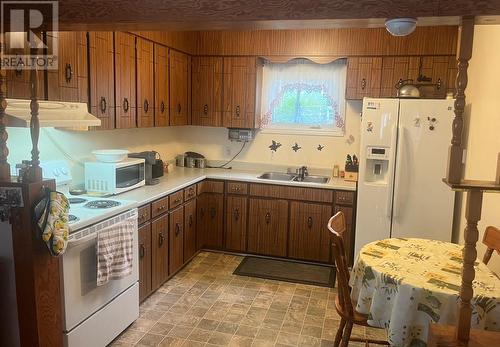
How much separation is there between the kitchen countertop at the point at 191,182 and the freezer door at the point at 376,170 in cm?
23

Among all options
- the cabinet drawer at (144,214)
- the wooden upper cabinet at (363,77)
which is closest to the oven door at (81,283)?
the cabinet drawer at (144,214)

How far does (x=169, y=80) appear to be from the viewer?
4156 mm

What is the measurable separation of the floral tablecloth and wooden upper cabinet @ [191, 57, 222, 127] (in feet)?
9.11

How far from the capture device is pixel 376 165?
381cm

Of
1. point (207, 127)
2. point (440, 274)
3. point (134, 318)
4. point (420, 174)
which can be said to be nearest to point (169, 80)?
point (207, 127)

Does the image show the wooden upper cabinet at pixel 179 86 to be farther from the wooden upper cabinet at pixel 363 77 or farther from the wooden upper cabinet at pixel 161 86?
the wooden upper cabinet at pixel 363 77

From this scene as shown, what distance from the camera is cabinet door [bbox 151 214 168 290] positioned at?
3357 millimetres

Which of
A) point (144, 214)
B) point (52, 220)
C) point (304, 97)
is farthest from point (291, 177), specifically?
point (52, 220)

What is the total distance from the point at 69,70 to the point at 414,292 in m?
2.48

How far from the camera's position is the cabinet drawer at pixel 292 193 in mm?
4078

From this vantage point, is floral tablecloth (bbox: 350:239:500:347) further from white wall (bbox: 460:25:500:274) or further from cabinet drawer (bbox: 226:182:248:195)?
cabinet drawer (bbox: 226:182:248:195)

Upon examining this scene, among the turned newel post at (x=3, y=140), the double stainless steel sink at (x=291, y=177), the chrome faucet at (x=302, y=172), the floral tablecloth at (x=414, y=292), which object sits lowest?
the floral tablecloth at (x=414, y=292)

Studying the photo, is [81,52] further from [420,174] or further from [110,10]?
[420,174]

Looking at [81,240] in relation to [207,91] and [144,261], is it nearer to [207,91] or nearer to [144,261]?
[144,261]
